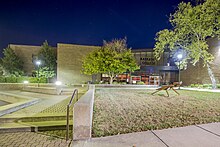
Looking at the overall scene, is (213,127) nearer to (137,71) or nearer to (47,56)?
(137,71)

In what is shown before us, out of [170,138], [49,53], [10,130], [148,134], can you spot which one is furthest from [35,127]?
[49,53]

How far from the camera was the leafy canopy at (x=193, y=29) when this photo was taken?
13477mm

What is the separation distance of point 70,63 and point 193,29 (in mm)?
17146

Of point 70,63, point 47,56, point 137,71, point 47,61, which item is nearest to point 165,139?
point 70,63

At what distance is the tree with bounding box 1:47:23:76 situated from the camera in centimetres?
2377

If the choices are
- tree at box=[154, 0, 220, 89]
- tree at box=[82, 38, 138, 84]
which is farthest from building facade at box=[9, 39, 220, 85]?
tree at box=[82, 38, 138, 84]

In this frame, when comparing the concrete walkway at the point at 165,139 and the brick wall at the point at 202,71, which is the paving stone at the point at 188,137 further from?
the brick wall at the point at 202,71

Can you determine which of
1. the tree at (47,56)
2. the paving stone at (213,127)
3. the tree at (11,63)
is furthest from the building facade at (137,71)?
the paving stone at (213,127)

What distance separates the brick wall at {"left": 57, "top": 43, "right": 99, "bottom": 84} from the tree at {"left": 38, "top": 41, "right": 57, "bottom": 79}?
2.23 m

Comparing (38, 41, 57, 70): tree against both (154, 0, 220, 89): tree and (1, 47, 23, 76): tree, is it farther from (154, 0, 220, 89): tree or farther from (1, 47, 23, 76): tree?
(154, 0, 220, 89): tree

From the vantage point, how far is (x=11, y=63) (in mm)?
23672

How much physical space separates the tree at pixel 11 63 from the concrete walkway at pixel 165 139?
25734mm

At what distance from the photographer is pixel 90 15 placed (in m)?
36.6

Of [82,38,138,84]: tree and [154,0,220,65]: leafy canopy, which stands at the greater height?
[154,0,220,65]: leafy canopy
